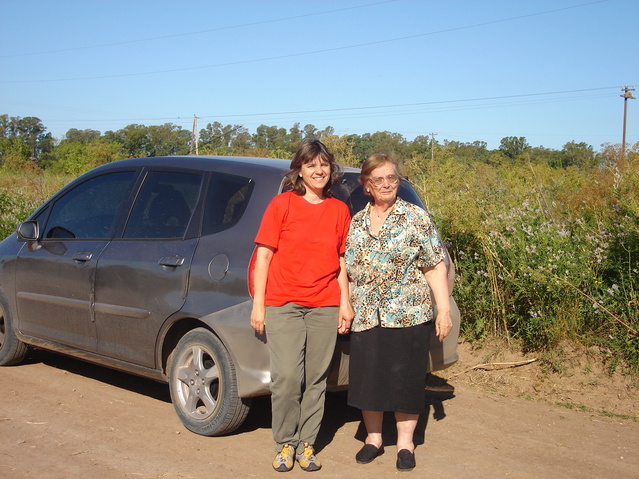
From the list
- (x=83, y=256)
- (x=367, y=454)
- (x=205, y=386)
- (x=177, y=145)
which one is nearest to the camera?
(x=367, y=454)

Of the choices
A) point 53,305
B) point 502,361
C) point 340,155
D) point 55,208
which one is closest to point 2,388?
point 53,305

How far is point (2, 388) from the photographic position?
574cm

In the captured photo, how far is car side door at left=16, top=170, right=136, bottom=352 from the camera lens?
535 cm

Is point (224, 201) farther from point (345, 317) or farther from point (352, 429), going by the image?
point (352, 429)

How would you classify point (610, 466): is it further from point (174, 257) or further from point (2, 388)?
point (2, 388)

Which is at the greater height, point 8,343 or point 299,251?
point 299,251

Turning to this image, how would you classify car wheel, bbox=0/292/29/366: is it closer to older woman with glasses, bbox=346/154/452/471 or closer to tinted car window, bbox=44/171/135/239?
tinted car window, bbox=44/171/135/239

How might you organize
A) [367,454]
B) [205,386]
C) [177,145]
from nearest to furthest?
[367,454]
[205,386]
[177,145]

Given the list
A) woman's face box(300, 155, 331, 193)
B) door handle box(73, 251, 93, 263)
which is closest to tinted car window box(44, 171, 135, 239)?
door handle box(73, 251, 93, 263)

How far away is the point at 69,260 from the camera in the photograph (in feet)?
18.1

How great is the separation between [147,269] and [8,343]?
2429mm

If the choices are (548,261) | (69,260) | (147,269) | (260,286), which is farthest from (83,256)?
(548,261)

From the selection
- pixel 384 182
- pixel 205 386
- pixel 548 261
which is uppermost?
pixel 384 182

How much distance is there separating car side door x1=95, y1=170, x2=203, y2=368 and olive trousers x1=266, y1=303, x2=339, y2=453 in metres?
0.87
